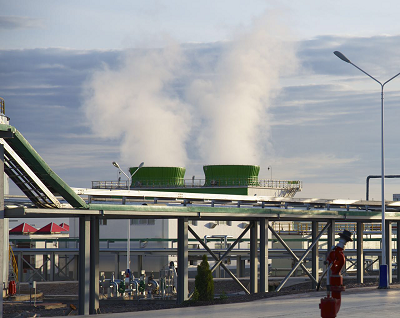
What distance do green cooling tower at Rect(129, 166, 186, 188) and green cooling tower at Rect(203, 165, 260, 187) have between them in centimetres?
379

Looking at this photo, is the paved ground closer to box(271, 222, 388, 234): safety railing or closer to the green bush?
the green bush

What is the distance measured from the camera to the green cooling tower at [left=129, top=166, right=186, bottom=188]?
8462cm

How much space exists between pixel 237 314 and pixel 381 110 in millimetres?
16827

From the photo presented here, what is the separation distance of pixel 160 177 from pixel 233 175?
941cm

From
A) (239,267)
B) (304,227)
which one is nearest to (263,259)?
(239,267)

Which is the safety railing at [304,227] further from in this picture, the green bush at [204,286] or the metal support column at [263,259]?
the green bush at [204,286]

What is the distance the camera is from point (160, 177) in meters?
85.2

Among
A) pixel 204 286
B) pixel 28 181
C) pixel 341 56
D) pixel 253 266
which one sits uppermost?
pixel 341 56

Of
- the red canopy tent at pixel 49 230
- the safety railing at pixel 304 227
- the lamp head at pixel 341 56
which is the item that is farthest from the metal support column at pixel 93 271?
the red canopy tent at pixel 49 230

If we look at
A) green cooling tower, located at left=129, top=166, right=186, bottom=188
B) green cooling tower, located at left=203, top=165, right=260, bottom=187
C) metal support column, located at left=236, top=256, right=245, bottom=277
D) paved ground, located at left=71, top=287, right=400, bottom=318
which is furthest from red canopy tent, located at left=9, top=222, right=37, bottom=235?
paved ground, located at left=71, top=287, right=400, bottom=318

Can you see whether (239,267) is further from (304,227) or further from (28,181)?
(28,181)

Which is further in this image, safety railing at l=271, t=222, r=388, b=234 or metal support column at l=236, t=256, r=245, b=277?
safety railing at l=271, t=222, r=388, b=234

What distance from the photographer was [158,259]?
63.0m

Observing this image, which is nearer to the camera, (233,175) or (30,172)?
(30,172)
